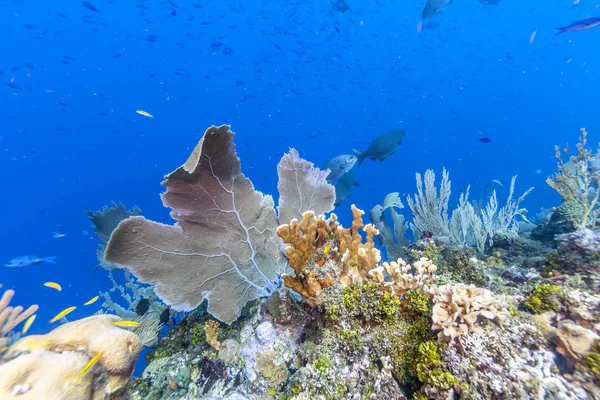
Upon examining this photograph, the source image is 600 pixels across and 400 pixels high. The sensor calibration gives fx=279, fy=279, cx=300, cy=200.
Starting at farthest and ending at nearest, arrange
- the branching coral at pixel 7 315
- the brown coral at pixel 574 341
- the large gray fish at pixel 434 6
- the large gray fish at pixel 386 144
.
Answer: the large gray fish at pixel 434 6
the large gray fish at pixel 386 144
the branching coral at pixel 7 315
the brown coral at pixel 574 341

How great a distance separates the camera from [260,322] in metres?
3.48

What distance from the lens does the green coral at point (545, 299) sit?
8.50ft

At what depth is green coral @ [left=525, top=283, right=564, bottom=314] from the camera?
102 inches

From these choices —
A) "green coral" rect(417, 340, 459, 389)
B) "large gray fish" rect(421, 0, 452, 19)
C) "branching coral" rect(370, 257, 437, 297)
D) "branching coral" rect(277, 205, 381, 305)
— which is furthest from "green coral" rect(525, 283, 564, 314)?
"large gray fish" rect(421, 0, 452, 19)

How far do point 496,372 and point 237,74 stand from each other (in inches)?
3212

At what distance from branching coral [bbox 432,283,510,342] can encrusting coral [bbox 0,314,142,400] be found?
353cm

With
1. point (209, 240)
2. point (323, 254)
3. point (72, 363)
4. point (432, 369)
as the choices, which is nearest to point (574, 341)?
point (432, 369)

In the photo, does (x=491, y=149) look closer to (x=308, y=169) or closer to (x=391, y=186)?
(x=391, y=186)

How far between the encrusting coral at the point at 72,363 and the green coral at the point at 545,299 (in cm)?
446

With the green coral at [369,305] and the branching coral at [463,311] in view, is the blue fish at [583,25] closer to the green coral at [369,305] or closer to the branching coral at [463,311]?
the branching coral at [463,311]

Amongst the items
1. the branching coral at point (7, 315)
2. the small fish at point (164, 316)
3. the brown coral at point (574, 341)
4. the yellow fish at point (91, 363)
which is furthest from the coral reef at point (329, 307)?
the branching coral at point (7, 315)

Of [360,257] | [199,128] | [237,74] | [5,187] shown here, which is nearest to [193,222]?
[360,257]

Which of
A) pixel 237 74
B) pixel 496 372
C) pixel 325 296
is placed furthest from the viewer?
pixel 237 74

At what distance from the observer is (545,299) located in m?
2.66
